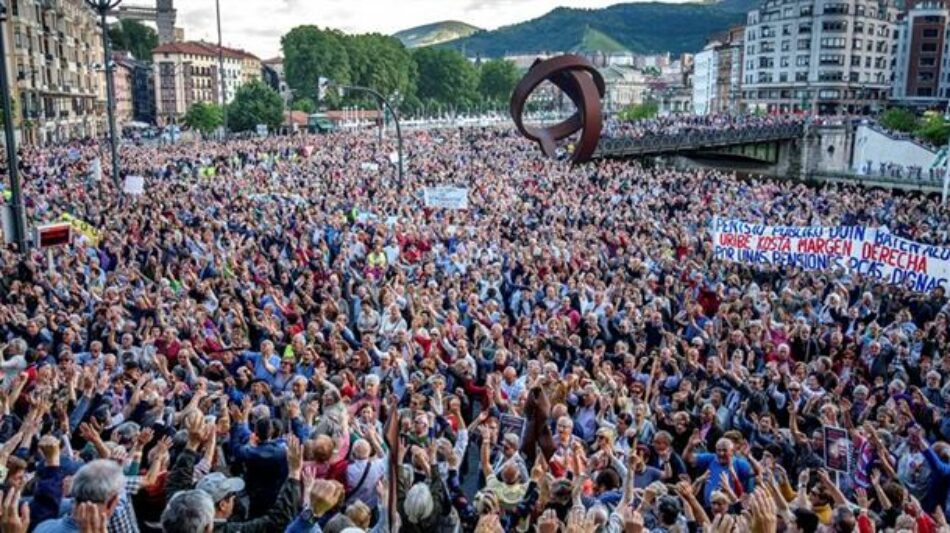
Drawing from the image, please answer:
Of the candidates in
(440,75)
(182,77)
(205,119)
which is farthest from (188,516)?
(440,75)

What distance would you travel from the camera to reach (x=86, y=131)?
71750mm

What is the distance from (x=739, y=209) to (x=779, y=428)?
16319 mm

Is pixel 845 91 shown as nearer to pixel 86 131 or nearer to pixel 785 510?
pixel 86 131

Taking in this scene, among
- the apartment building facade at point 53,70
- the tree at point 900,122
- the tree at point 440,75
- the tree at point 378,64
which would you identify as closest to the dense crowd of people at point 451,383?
the apartment building facade at point 53,70

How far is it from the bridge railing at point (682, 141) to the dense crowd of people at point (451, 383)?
3231cm

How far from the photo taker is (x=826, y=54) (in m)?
93.5

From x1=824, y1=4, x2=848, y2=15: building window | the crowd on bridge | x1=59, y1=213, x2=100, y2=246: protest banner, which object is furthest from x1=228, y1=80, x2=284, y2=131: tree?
x1=824, y1=4, x2=848, y2=15: building window

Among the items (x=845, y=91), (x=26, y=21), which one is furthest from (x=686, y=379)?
(x=845, y=91)

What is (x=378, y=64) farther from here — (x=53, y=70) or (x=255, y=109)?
(x=53, y=70)

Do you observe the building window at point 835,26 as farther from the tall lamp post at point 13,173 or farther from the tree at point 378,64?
the tall lamp post at point 13,173

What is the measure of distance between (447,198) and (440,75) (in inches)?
4097

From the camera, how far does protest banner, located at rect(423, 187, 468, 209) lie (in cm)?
1892

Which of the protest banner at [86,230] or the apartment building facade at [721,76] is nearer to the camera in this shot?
the protest banner at [86,230]

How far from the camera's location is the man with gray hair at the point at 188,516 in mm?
3252
